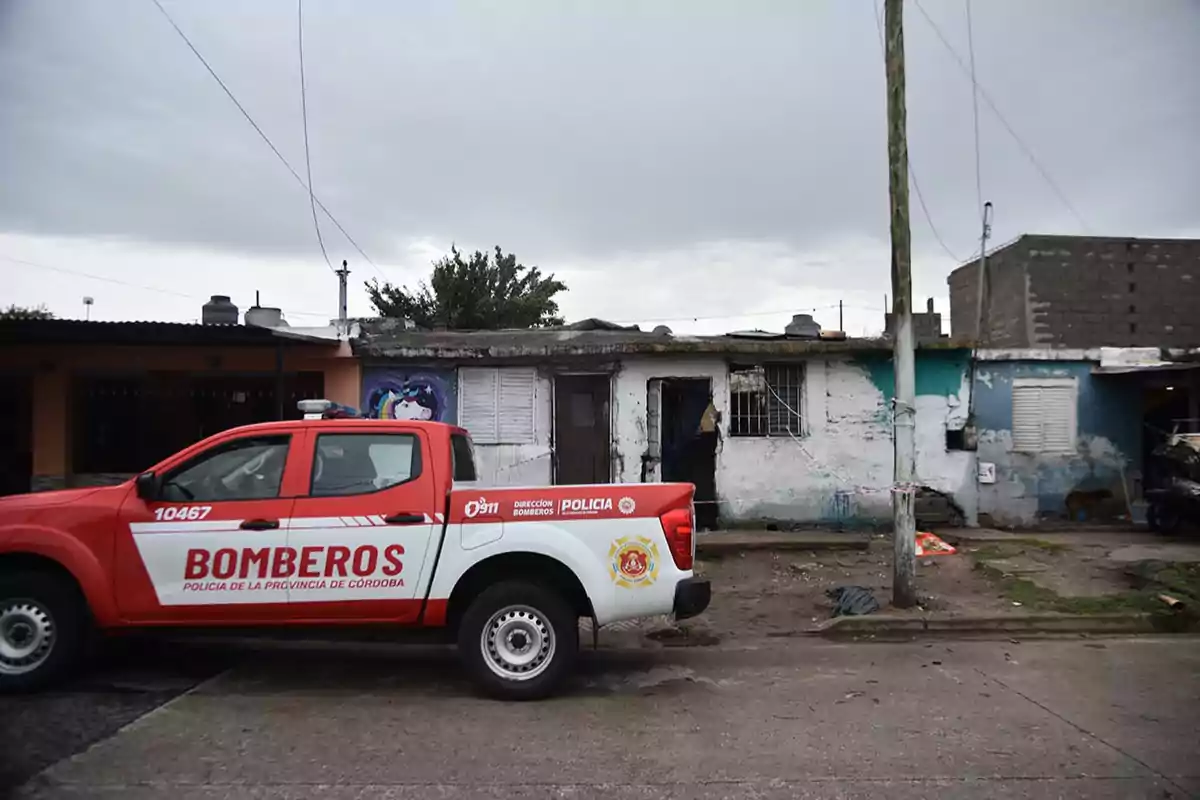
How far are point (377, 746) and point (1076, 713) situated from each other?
459 cm

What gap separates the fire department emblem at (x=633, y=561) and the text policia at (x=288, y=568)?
1.48 metres

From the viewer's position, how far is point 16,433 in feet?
42.4

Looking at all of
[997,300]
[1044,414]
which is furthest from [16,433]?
[997,300]

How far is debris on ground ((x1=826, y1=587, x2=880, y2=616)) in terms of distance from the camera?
859 cm

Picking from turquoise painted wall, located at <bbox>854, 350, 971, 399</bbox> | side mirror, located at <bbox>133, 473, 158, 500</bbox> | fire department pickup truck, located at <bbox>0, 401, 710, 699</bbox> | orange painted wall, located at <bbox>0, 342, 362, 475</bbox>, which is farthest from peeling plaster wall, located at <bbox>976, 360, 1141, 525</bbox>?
side mirror, located at <bbox>133, 473, 158, 500</bbox>

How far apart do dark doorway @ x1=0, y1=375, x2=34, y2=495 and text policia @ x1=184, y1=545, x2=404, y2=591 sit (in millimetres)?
9002

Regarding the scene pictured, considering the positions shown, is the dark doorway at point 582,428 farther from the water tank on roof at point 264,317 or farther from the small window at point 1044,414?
the small window at point 1044,414

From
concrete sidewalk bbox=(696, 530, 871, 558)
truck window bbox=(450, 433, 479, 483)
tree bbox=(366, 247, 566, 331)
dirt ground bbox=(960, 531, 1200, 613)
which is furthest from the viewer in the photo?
tree bbox=(366, 247, 566, 331)

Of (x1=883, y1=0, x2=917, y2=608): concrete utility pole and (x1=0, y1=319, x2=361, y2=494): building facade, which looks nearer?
(x1=883, y1=0, x2=917, y2=608): concrete utility pole

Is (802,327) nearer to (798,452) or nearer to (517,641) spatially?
(798,452)

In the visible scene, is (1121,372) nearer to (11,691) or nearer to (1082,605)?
(1082,605)

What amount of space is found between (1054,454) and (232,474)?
12.7 metres

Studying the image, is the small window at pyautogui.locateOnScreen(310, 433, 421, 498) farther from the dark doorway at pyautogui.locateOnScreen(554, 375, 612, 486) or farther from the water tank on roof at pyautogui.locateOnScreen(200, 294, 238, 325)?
the water tank on roof at pyautogui.locateOnScreen(200, 294, 238, 325)

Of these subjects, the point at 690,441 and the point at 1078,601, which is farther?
the point at 690,441
